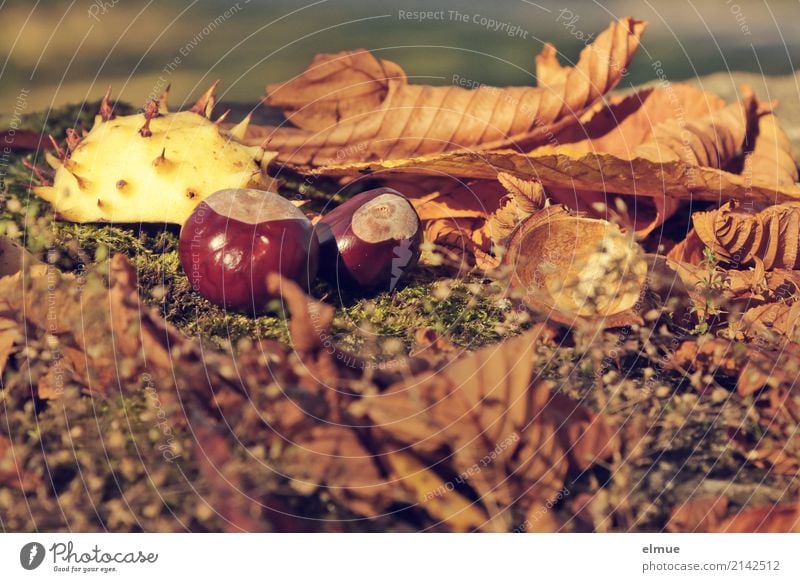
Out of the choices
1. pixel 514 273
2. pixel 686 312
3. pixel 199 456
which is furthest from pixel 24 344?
pixel 686 312

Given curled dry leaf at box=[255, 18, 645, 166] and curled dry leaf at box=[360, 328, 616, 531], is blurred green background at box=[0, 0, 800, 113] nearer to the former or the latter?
curled dry leaf at box=[255, 18, 645, 166]

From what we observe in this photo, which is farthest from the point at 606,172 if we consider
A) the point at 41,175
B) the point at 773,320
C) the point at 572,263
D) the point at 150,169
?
the point at 41,175

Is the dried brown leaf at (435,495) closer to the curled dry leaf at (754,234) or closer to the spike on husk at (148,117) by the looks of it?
the curled dry leaf at (754,234)

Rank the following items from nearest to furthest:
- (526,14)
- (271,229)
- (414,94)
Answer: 1. (271,229)
2. (414,94)
3. (526,14)

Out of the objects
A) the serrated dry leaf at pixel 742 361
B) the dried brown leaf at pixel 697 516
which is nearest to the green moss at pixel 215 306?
the serrated dry leaf at pixel 742 361

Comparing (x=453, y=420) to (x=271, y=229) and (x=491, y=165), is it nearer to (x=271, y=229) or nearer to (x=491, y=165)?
(x=271, y=229)

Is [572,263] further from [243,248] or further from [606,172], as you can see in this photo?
[243,248]
